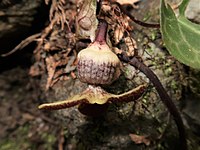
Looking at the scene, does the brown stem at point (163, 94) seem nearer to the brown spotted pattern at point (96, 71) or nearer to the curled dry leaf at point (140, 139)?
the curled dry leaf at point (140, 139)

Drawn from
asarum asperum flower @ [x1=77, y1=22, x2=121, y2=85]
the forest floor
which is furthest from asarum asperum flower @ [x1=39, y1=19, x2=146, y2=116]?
the forest floor

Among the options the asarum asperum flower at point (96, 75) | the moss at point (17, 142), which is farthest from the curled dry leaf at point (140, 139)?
the moss at point (17, 142)

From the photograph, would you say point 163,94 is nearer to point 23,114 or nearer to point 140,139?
point 140,139

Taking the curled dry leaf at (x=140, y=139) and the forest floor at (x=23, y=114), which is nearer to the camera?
the curled dry leaf at (x=140, y=139)

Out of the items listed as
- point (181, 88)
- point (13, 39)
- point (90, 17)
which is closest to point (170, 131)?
point (181, 88)

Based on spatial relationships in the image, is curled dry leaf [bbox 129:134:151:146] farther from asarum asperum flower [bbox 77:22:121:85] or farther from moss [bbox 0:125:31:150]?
moss [bbox 0:125:31:150]

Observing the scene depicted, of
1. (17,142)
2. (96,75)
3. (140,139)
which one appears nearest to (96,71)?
(96,75)
